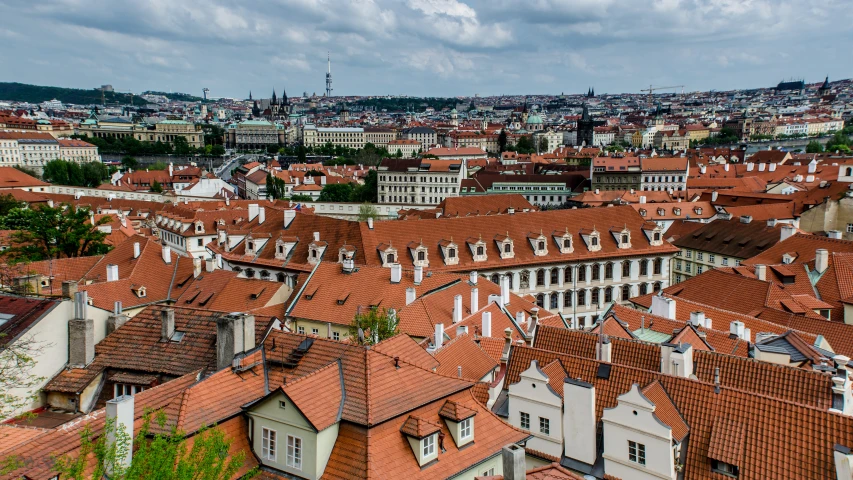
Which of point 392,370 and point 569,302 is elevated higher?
point 392,370

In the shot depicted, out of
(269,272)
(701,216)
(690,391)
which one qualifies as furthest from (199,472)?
(701,216)

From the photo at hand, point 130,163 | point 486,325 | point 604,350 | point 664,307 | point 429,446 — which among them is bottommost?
point 429,446

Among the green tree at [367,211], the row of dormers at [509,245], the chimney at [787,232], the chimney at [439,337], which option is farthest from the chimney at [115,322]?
the green tree at [367,211]

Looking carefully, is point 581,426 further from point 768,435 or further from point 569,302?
point 569,302

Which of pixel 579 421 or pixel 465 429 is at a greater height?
pixel 465 429

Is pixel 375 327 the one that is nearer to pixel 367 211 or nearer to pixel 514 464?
pixel 514 464

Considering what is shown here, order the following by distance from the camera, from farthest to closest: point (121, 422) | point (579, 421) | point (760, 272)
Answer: point (760, 272) → point (579, 421) → point (121, 422)

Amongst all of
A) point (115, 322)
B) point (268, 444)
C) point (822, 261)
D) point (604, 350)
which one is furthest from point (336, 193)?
point (268, 444)
